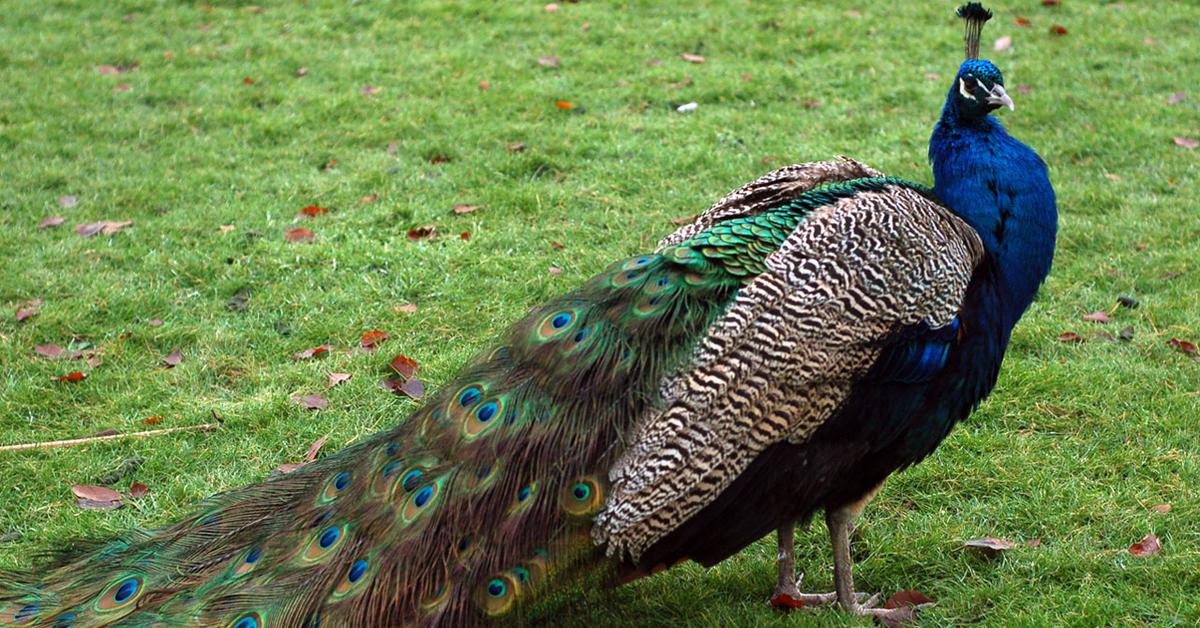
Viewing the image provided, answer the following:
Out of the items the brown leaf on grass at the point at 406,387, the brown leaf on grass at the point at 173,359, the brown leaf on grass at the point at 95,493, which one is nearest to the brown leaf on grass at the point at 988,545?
the brown leaf on grass at the point at 406,387

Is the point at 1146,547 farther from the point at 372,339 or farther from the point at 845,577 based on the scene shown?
the point at 372,339

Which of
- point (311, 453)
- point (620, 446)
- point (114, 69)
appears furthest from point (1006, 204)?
point (114, 69)

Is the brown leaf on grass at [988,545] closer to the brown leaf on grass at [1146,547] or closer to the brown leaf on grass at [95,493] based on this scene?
the brown leaf on grass at [1146,547]

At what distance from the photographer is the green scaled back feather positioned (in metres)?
2.94

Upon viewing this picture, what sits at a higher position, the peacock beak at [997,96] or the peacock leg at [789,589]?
the peacock beak at [997,96]

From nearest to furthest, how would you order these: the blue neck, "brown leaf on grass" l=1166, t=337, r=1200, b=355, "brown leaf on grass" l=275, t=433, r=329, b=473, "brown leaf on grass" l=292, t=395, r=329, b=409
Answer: the blue neck < "brown leaf on grass" l=275, t=433, r=329, b=473 < "brown leaf on grass" l=292, t=395, r=329, b=409 < "brown leaf on grass" l=1166, t=337, r=1200, b=355

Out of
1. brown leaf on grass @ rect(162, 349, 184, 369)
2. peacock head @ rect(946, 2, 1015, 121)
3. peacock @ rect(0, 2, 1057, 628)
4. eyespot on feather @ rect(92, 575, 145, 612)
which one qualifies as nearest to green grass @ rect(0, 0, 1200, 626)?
brown leaf on grass @ rect(162, 349, 184, 369)

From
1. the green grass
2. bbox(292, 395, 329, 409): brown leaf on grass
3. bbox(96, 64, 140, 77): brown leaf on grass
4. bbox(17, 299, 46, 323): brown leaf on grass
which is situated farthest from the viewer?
bbox(96, 64, 140, 77): brown leaf on grass

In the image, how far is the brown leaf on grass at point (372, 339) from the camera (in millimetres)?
5137

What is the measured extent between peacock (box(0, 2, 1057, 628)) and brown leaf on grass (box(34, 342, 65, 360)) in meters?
2.06

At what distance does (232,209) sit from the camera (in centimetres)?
641

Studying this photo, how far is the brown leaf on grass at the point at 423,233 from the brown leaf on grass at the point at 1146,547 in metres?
3.61

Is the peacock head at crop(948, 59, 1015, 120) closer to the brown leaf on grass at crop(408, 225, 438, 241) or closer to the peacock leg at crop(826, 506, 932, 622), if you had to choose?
the peacock leg at crop(826, 506, 932, 622)

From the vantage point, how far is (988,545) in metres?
3.81
